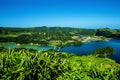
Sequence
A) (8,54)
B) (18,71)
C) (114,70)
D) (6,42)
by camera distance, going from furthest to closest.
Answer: (6,42) < (8,54) < (114,70) < (18,71)

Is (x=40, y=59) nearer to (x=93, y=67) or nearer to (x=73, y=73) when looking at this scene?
(x=73, y=73)

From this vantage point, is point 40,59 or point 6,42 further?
point 6,42

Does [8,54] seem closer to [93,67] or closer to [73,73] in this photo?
[73,73]

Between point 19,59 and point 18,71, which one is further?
point 19,59

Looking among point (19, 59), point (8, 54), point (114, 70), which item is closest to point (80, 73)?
point (114, 70)

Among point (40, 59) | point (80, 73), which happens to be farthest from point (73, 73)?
point (40, 59)

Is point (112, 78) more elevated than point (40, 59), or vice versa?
point (40, 59)

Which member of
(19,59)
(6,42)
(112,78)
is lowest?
(6,42)

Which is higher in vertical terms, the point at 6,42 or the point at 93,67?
the point at 93,67

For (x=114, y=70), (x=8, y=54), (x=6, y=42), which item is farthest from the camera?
(x=6, y=42)
